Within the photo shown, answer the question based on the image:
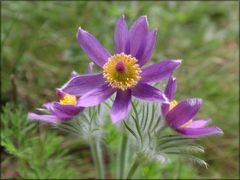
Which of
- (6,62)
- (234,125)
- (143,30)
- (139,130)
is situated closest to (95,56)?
(143,30)

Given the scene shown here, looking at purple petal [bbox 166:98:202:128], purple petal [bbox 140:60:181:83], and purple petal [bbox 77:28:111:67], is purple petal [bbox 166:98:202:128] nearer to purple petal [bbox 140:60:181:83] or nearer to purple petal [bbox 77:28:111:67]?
purple petal [bbox 140:60:181:83]

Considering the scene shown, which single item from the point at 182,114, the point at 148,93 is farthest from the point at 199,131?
the point at 148,93

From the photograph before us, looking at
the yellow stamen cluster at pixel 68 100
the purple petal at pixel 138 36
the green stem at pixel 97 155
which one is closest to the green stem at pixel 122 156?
the green stem at pixel 97 155

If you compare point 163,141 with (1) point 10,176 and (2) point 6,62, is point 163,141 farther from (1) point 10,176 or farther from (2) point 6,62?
(2) point 6,62

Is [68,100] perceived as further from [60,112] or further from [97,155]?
[97,155]

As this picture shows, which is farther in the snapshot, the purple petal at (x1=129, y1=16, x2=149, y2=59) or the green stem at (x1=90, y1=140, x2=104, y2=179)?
the green stem at (x1=90, y1=140, x2=104, y2=179)

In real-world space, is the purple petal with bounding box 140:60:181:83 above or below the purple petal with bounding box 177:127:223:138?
above

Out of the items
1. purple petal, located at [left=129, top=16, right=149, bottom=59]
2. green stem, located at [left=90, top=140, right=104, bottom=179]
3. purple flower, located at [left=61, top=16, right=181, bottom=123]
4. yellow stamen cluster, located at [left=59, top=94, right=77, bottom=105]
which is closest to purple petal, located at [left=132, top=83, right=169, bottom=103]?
purple flower, located at [left=61, top=16, right=181, bottom=123]
